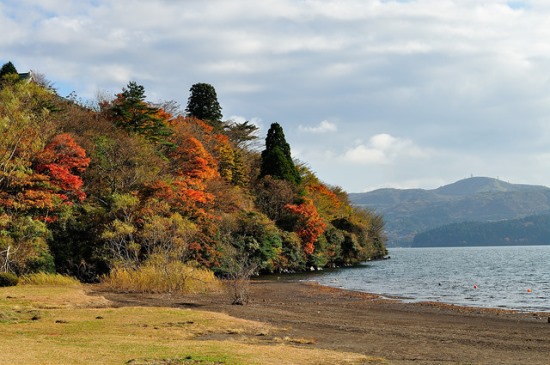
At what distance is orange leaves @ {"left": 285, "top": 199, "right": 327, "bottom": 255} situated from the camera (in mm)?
63406

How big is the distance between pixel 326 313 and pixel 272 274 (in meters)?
33.3

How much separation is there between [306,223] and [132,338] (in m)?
49.3

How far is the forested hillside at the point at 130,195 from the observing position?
109 feet

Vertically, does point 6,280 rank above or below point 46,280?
above

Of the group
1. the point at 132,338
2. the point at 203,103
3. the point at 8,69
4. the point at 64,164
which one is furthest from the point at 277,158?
the point at 132,338

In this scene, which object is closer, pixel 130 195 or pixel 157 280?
pixel 157 280

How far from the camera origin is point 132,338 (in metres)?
14.9

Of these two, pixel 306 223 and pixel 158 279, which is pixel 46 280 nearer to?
pixel 158 279

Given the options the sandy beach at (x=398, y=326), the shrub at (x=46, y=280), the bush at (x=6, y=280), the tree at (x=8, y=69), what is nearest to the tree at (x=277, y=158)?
the tree at (x=8, y=69)

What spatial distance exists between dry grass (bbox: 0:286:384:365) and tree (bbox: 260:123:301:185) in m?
45.9

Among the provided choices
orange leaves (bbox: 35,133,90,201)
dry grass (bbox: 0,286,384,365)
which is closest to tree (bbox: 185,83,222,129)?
orange leaves (bbox: 35,133,90,201)

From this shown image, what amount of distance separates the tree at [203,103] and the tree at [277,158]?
10.4 metres

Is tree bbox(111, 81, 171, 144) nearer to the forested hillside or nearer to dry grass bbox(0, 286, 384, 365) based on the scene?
the forested hillside

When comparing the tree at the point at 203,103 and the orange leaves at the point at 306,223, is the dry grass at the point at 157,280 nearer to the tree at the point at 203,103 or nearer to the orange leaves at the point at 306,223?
the orange leaves at the point at 306,223
